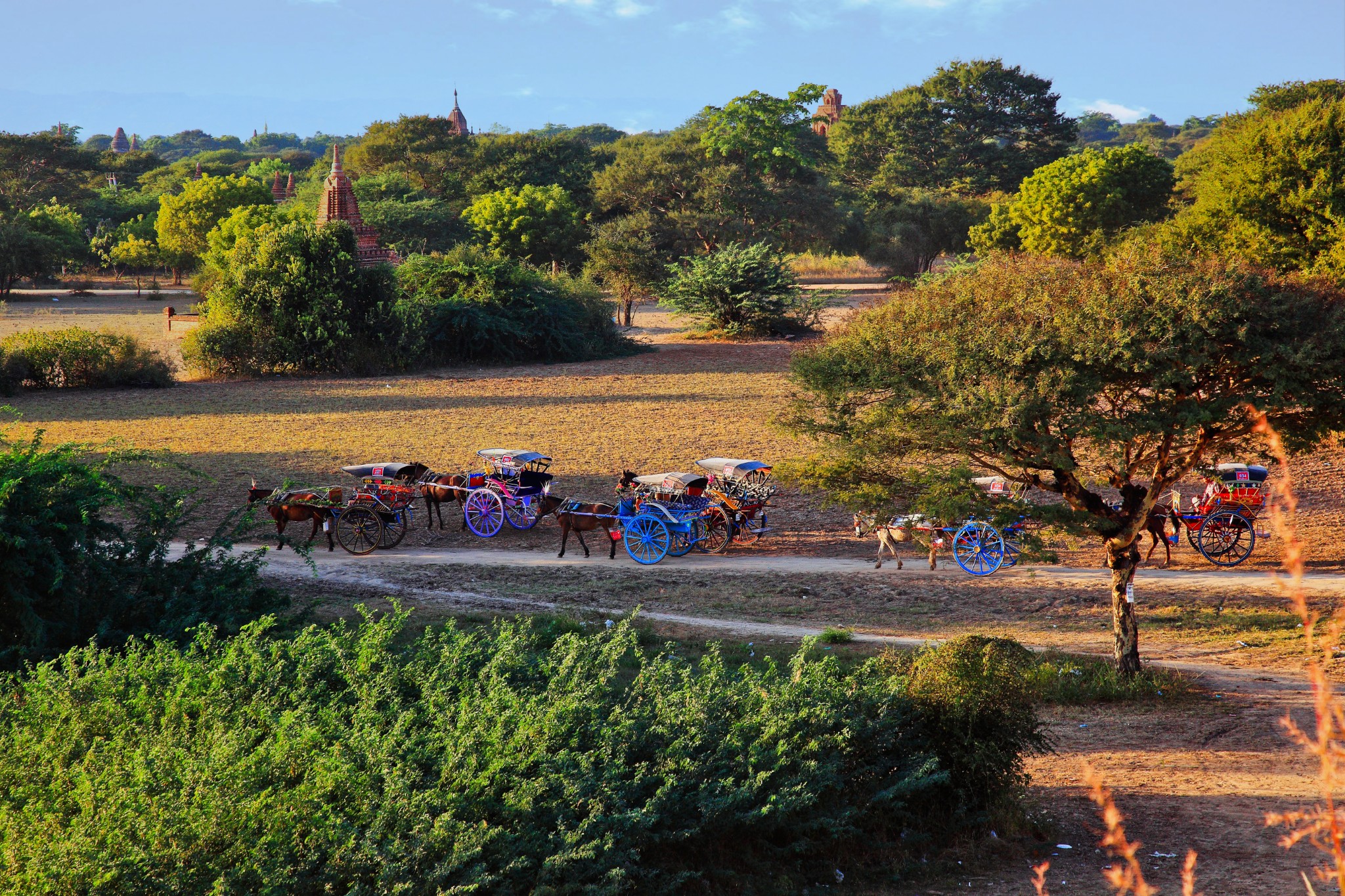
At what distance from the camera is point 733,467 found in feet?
47.0

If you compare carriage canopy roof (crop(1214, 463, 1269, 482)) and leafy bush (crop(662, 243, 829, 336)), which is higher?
leafy bush (crop(662, 243, 829, 336))

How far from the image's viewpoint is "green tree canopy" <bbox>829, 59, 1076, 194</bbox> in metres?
69.0

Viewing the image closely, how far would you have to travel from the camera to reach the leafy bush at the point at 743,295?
37.5m

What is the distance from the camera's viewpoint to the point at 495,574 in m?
13.0

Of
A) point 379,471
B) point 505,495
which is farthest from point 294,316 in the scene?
point 505,495

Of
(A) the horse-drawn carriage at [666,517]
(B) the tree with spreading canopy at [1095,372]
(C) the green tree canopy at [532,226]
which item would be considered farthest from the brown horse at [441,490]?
(C) the green tree canopy at [532,226]

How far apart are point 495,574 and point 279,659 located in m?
5.62

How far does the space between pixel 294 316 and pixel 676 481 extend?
63.2 ft

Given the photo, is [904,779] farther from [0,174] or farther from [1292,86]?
[0,174]

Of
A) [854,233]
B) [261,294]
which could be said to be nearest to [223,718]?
[261,294]

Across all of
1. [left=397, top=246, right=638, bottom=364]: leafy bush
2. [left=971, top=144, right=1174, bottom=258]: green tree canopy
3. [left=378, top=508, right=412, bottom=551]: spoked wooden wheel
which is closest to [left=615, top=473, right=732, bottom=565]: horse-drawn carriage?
[left=378, top=508, right=412, bottom=551]: spoked wooden wheel

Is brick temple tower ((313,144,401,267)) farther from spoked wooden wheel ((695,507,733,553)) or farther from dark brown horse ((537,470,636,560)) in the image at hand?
spoked wooden wheel ((695,507,733,553))

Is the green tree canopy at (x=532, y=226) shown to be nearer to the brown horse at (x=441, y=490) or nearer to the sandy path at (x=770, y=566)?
the brown horse at (x=441, y=490)

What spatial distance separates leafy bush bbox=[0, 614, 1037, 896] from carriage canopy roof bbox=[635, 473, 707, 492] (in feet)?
20.7
